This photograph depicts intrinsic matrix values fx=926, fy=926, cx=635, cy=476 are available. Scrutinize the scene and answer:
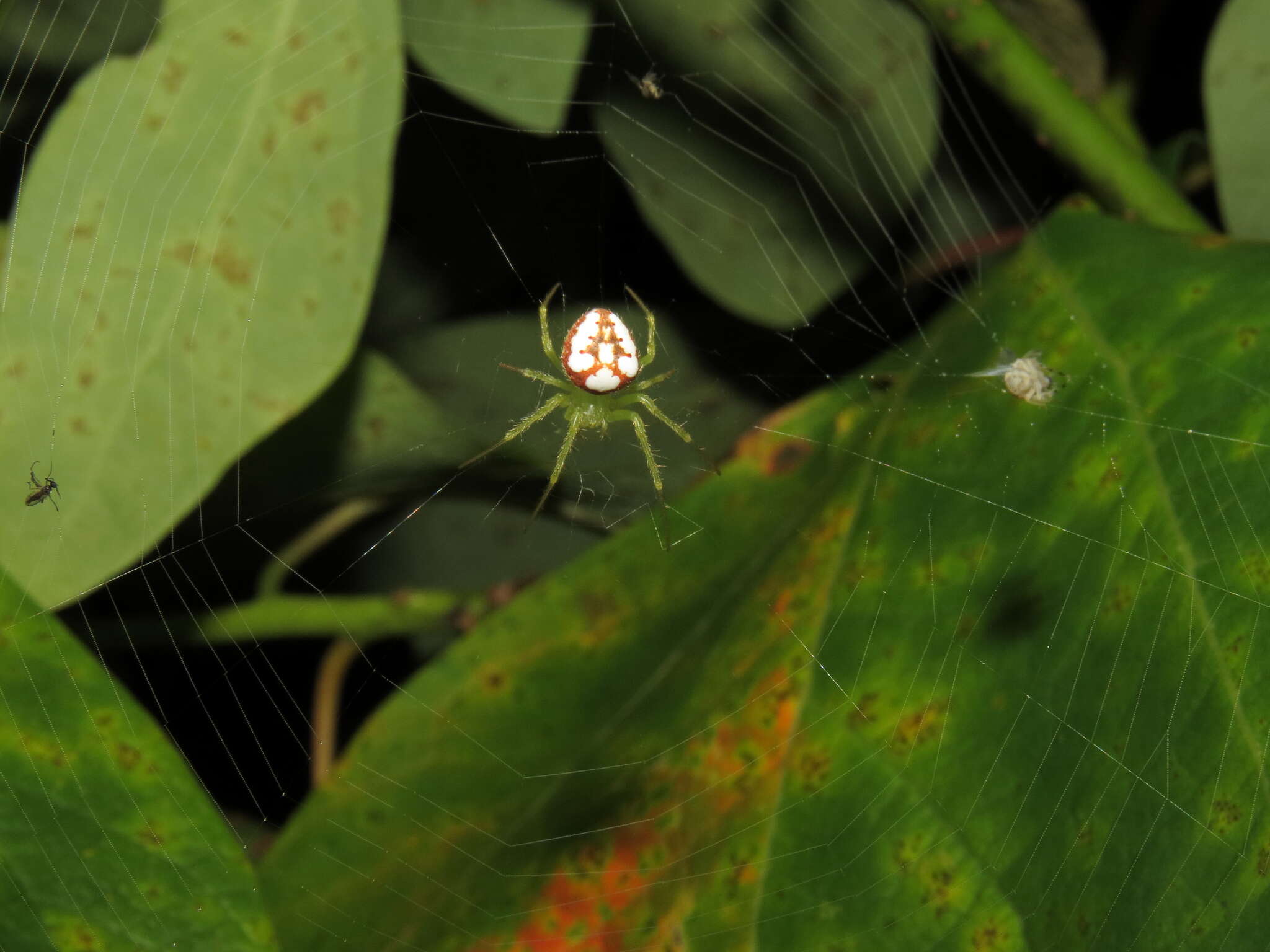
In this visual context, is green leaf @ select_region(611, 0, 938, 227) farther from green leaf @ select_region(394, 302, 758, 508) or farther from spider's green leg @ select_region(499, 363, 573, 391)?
spider's green leg @ select_region(499, 363, 573, 391)

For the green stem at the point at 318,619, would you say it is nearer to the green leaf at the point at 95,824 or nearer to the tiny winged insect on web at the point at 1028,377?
the green leaf at the point at 95,824

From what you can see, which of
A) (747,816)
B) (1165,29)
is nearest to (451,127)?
(747,816)

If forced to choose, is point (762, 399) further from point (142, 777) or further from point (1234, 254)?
point (142, 777)

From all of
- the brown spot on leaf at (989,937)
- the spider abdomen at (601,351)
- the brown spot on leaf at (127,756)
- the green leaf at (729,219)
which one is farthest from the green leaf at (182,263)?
the brown spot on leaf at (989,937)

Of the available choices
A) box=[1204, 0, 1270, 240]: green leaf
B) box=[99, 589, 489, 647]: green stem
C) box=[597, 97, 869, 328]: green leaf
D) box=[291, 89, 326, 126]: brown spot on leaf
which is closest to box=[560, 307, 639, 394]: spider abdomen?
box=[597, 97, 869, 328]: green leaf

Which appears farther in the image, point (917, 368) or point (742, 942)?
point (917, 368)

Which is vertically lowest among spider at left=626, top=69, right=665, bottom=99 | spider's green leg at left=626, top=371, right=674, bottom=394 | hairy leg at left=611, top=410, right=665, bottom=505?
hairy leg at left=611, top=410, right=665, bottom=505

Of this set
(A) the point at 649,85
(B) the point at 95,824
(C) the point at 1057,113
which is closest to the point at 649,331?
(A) the point at 649,85
